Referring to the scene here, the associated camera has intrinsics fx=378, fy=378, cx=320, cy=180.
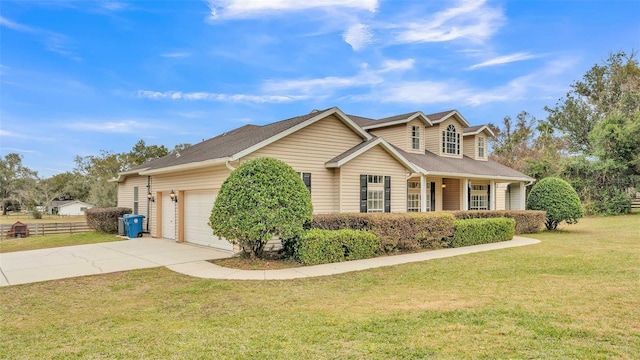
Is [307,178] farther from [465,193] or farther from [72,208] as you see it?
[72,208]

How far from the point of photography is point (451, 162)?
19312mm

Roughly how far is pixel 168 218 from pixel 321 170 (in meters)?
6.97

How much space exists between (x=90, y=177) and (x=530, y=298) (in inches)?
2602

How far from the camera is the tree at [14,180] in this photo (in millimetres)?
63463

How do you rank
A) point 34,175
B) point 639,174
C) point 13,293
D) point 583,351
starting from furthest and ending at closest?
point 34,175 < point 639,174 < point 13,293 < point 583,351

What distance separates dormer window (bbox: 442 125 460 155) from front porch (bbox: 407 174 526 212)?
1584 millimetres

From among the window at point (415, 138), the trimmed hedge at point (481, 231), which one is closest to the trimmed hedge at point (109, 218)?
the window at point (415, 138)

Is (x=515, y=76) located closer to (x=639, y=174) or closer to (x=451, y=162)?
(x=451, y=162)

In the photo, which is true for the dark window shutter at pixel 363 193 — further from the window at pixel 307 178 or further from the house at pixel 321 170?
the window at pixel 307 178

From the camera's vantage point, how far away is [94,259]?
1055cm

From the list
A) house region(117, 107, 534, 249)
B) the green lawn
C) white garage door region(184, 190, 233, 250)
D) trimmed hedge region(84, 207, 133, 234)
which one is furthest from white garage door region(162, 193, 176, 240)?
the green lawn

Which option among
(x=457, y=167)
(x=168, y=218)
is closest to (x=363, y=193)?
(x=457, y=167)

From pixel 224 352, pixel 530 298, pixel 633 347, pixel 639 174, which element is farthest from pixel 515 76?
pixel 224 352

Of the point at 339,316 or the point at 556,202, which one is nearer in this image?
the point at 339,316
